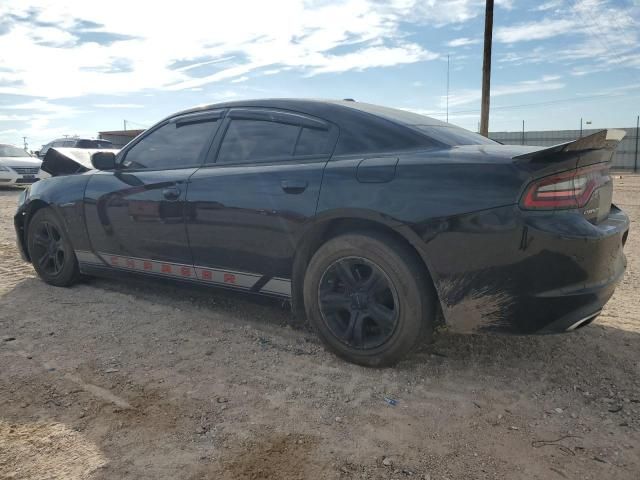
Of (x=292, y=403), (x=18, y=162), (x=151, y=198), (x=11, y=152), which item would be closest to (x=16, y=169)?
(x=18, y=162)

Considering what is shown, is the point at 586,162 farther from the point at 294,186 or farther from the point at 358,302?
the point at 294,186

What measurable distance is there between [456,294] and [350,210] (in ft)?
2.32

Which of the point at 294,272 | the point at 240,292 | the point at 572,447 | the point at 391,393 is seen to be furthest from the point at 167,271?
the point at 572,447

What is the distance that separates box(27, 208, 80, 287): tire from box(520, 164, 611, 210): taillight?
3767mm

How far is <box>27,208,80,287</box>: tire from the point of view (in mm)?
4566

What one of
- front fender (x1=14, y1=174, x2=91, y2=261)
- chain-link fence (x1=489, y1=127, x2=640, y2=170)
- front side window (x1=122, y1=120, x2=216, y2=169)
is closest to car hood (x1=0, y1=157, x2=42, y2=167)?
front fender (x1=14, y1=174, x2=91, y2=261)

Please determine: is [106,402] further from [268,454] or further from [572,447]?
[572,447]

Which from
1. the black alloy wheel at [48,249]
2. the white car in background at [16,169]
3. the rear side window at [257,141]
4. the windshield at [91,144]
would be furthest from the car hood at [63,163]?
the windshield at [91,144]

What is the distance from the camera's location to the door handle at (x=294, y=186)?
3043mm

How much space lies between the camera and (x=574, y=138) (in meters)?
25.5

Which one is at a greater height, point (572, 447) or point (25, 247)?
point (25, 247)

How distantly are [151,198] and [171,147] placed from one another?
17.0 inches

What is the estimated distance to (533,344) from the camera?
323cm

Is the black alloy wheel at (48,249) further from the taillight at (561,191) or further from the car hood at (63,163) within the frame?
the taillight at (561,191)
